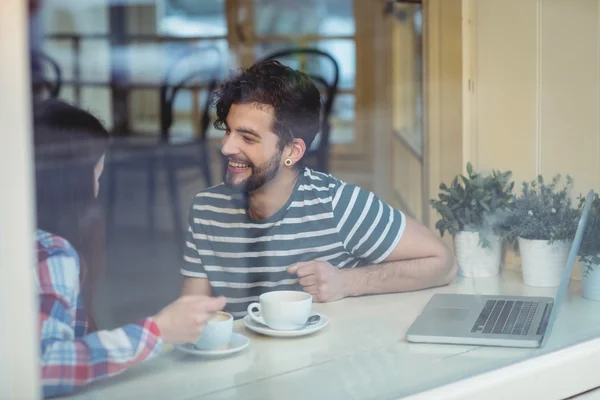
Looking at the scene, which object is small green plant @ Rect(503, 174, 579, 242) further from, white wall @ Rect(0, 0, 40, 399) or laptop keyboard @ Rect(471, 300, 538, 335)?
white wall @ Rect(0, 0, 40, 399)

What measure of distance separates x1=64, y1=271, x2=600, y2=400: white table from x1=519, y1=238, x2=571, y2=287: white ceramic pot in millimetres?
→ 140

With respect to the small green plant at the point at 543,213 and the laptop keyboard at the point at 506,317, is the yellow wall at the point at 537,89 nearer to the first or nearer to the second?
the small green plant at the point at 543,213

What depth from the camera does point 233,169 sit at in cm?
145

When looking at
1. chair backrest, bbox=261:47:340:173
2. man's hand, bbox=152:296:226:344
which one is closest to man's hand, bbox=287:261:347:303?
chair backrest, bbox=261:47:340:173

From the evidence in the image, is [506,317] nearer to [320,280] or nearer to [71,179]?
[320,280]

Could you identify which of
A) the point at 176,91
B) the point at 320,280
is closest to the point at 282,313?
the point at 320,280

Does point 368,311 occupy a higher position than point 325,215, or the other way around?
point 325,215

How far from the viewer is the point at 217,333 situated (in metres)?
1.08

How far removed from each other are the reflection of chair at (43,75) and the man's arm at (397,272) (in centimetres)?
60

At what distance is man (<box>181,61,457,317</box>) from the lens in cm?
142

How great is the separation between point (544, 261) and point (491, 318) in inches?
11.3

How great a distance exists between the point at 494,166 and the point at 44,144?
47.2 inches

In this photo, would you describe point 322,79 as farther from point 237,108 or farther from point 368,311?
point 368,311

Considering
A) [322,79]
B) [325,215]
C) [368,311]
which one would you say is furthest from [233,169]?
[322,79]
